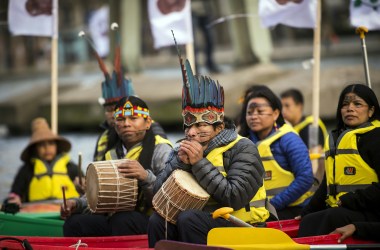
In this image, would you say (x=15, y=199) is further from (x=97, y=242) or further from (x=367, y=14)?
(x=367, y=14)

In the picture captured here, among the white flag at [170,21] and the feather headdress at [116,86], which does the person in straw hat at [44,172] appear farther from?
the white flag at [170,21]

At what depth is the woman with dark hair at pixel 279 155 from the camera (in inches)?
306

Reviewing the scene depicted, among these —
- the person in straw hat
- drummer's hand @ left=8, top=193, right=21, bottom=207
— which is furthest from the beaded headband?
the person in straw hat

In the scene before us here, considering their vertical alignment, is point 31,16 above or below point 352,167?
above

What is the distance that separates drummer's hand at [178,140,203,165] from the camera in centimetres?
624

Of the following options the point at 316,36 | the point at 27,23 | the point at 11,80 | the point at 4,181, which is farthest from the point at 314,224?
the point at 11,80

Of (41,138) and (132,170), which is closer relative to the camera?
(132,170)

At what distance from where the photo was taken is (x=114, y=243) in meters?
7.18

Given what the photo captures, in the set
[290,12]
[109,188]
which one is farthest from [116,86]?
[290,12]

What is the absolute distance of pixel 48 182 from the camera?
9695 millimetres

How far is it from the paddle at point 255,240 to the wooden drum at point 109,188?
4.30ft

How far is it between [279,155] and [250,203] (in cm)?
155

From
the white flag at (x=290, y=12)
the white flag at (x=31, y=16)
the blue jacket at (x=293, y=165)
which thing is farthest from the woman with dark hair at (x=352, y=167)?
the white flag at (x=31, y=16)

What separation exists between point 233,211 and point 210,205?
0.60ft
